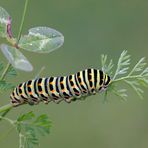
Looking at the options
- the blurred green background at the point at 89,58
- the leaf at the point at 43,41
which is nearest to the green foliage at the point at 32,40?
the leaf at the point at 43,41

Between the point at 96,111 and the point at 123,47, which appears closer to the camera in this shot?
the point at 96,111

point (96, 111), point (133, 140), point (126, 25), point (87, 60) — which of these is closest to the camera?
point (133, 140)

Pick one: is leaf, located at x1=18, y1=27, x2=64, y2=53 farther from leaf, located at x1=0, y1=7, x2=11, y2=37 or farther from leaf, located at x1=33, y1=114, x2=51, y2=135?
leaf, located at x1=33, y1=114, x2=51, y2=135

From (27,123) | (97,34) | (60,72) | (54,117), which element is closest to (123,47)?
(97,34)

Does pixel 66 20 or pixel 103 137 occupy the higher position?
pixel 66 20

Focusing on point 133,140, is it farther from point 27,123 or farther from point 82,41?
point 27,123

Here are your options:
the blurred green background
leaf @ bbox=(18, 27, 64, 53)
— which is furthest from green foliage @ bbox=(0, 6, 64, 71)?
the blurred green background
